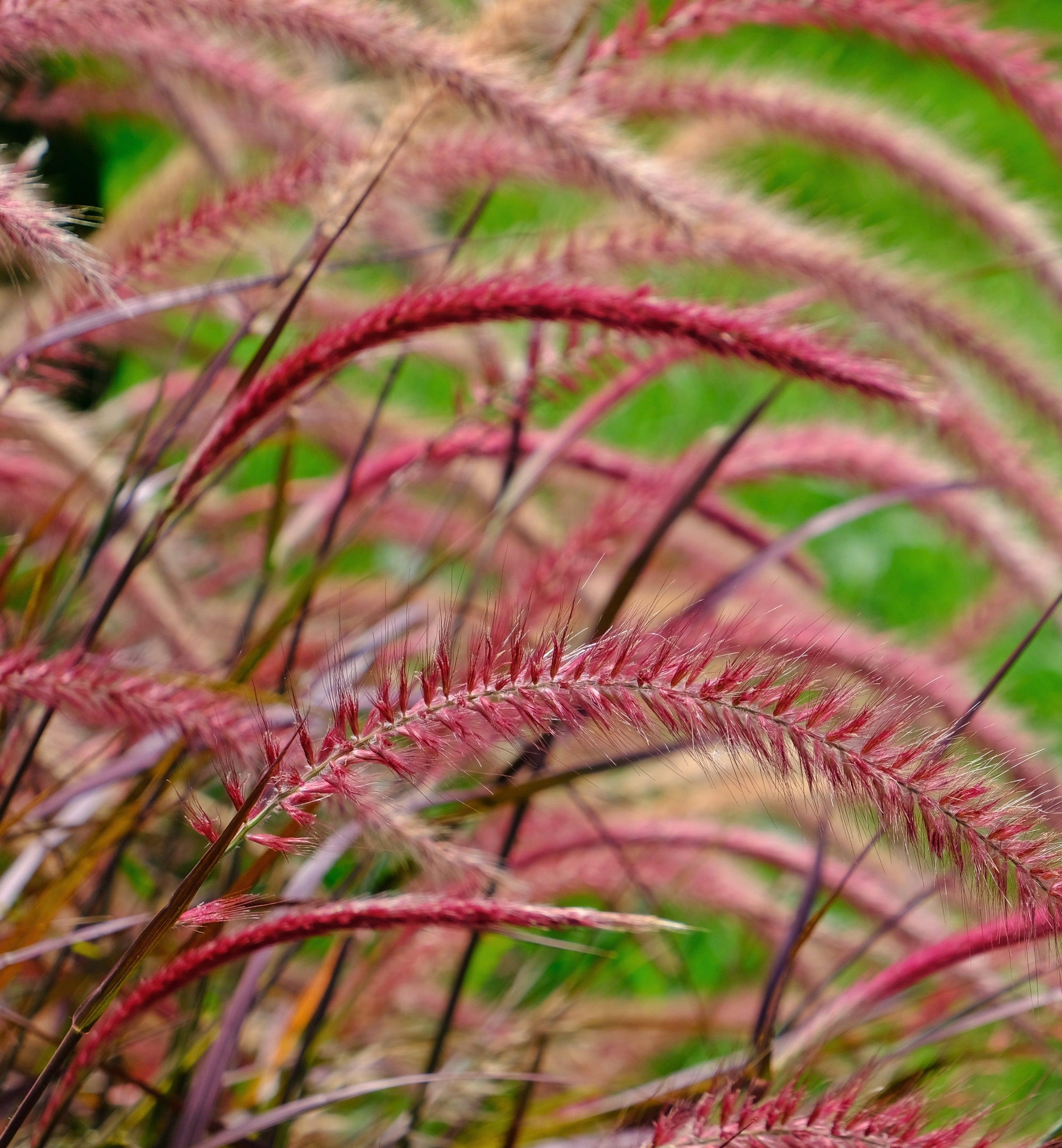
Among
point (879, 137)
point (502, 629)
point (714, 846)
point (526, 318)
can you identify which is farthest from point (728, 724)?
point (879, 137)

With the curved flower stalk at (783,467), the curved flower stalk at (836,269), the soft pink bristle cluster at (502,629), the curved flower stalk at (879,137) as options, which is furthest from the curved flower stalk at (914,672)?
the curved flower stalk at (879,137)

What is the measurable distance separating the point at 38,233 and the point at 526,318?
0.25 metres

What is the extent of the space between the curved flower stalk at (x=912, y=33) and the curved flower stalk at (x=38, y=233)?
0.49m

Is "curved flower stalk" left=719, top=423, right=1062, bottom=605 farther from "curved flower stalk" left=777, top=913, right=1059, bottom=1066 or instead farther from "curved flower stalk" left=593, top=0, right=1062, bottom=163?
"curved flower stalk" left=777, top=913, right=1059, bottom=1066

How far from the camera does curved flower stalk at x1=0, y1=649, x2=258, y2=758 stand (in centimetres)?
58

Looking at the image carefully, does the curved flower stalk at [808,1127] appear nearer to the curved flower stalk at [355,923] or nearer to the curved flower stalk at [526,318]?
the curved flower stalk at [355,923]

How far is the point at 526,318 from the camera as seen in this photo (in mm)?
633

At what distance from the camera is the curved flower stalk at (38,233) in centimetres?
53

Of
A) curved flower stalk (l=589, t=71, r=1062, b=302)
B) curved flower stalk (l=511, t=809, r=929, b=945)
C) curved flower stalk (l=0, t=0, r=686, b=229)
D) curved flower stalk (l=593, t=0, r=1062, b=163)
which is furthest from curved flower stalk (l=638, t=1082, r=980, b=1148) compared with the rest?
curved flower stalk (l=589, t=71, r=1062, b=302)

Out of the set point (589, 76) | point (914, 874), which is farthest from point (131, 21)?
point (914, 874)

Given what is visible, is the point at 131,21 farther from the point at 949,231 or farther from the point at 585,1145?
the point at 949,231

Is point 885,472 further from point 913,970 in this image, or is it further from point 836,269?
point 913,970

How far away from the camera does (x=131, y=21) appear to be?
27.6 inches

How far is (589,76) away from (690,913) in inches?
38.8
